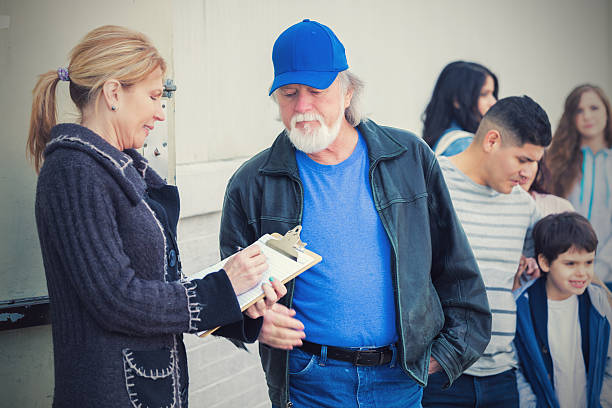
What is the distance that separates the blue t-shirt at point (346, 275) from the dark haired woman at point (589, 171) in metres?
2.56

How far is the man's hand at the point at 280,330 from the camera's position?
1.92 meters

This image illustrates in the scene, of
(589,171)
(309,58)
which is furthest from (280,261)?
(589,171)

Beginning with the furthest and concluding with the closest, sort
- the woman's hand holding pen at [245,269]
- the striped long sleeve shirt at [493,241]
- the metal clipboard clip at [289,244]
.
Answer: the striped long sleeve shirt at [493,241]
the metal clipboard clip at [289,244]
the woman's hand holding pen at [245,269]

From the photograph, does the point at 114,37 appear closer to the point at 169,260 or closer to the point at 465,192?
the point at 169,260

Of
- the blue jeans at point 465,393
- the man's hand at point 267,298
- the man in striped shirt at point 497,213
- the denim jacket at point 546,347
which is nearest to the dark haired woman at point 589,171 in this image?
the denim jacket at point 546,347

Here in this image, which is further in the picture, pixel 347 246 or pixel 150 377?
pixel 347 246

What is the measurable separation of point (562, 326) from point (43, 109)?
3.02m

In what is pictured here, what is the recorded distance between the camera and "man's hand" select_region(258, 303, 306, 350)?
6.31 feet

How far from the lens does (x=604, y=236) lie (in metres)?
4.16

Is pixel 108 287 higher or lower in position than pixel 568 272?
higher

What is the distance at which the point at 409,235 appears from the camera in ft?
6.82

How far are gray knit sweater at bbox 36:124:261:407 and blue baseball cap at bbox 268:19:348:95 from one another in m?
0.72

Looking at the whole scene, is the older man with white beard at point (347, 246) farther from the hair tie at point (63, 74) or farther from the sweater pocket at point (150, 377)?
the hair tie at point (63, 74)

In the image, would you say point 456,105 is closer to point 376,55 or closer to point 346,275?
point 376,55
